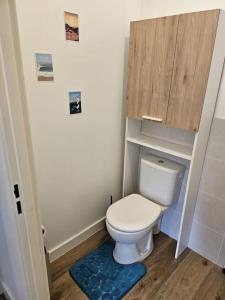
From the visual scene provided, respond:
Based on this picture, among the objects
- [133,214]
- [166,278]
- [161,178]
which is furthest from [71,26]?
[166,278]

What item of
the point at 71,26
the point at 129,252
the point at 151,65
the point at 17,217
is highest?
the point at 71,26

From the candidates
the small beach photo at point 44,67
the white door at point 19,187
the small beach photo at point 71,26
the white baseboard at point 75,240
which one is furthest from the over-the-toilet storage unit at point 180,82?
the white door at point 19,187

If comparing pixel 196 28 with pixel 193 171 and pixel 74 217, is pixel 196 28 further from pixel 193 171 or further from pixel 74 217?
pixel 74 217

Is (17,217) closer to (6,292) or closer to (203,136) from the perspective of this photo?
(6,292)

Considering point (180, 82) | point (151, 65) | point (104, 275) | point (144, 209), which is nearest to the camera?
point (180, 82)

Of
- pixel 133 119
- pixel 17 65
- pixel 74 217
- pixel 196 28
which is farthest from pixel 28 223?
pixel 196 28

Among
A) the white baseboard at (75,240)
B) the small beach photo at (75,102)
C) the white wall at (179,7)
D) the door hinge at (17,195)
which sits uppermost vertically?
the white wall at (179,7)

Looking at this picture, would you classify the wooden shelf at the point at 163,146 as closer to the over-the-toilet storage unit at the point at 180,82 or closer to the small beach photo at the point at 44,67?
the over-the-toilet storage unit at the point at 180,82

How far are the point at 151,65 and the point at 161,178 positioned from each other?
2.86 feet

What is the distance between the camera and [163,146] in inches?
65.9

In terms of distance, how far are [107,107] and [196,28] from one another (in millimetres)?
794

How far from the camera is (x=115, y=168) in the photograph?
1975 millimetres

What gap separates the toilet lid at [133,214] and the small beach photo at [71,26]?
1256 mm

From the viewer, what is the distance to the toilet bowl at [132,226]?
1524 millimetres
